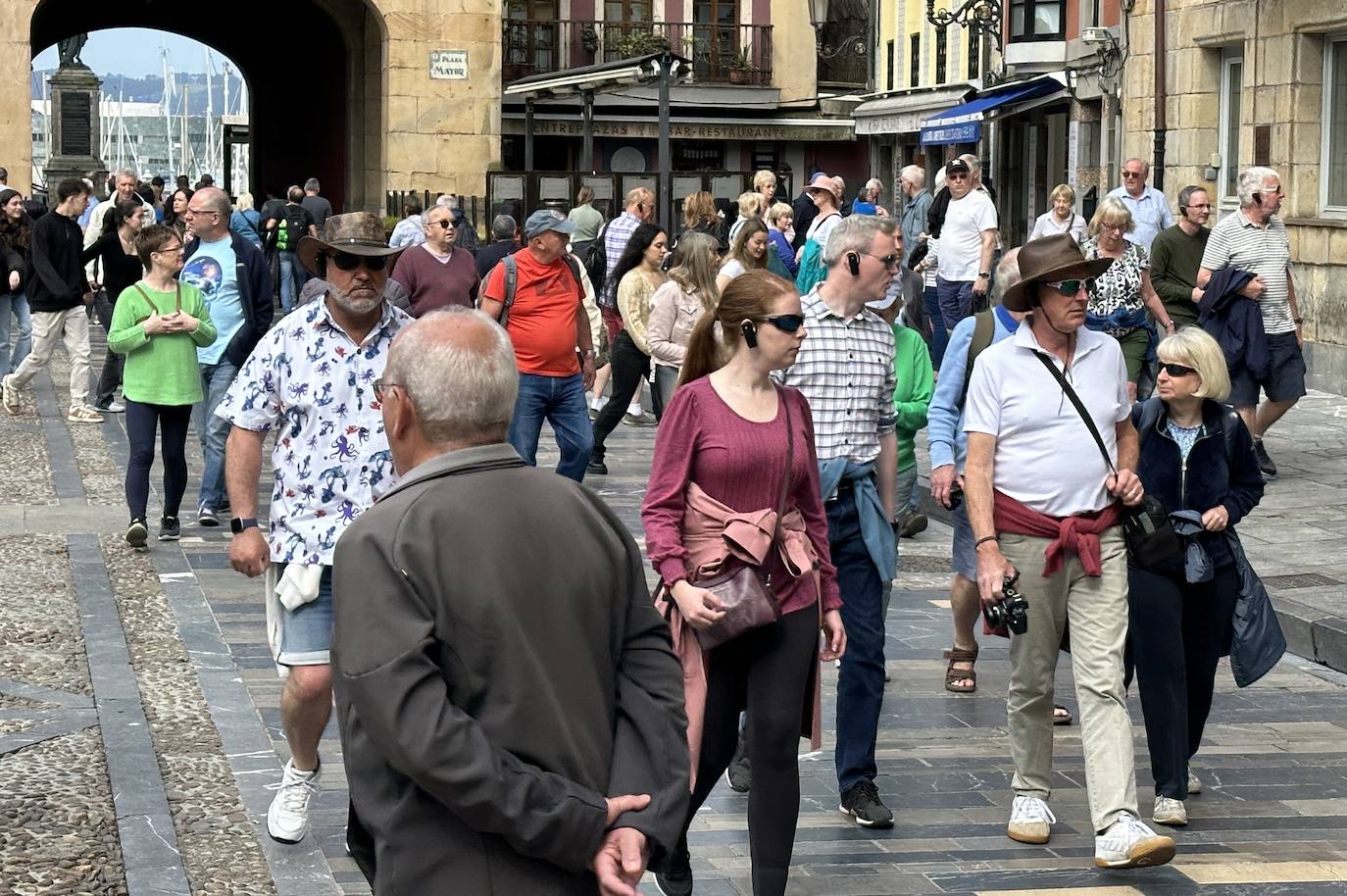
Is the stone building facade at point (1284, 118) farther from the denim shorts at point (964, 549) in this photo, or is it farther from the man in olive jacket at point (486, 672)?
the man in olive jacket at point (486, 672)

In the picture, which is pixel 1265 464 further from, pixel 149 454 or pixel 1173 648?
pixel 1173 648

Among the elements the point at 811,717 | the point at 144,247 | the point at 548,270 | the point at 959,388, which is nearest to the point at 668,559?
the point at 811,717

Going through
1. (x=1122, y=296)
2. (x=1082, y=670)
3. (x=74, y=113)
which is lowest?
(x=1082, y=670)

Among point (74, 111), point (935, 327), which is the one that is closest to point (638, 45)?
point (74, 111)

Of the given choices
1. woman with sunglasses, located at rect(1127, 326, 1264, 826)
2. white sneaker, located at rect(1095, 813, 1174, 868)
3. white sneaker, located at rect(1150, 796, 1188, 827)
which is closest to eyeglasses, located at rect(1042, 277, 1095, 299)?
woman with sunglasses, located at rect(1127, 326, 1264, 826)

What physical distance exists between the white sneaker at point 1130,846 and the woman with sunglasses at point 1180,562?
0.55 metres

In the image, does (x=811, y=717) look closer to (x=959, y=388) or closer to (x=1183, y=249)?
(x=959, y=388)

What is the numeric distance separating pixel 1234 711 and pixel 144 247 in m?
6.12

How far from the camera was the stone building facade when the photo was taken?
18.1m

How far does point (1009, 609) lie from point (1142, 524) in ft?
1.51

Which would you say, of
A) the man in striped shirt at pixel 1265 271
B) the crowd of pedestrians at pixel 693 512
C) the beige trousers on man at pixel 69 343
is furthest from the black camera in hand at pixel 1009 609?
the beige trousers on man at pixel 69 343

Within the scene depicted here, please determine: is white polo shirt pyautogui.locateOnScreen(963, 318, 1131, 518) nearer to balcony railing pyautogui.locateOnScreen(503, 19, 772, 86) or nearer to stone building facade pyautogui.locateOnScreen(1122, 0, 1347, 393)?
stone building facade pyautogui.locateOnScreen(1122, 0, 1347, 393)

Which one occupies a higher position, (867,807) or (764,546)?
(764,546)

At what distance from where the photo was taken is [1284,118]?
18.7m
